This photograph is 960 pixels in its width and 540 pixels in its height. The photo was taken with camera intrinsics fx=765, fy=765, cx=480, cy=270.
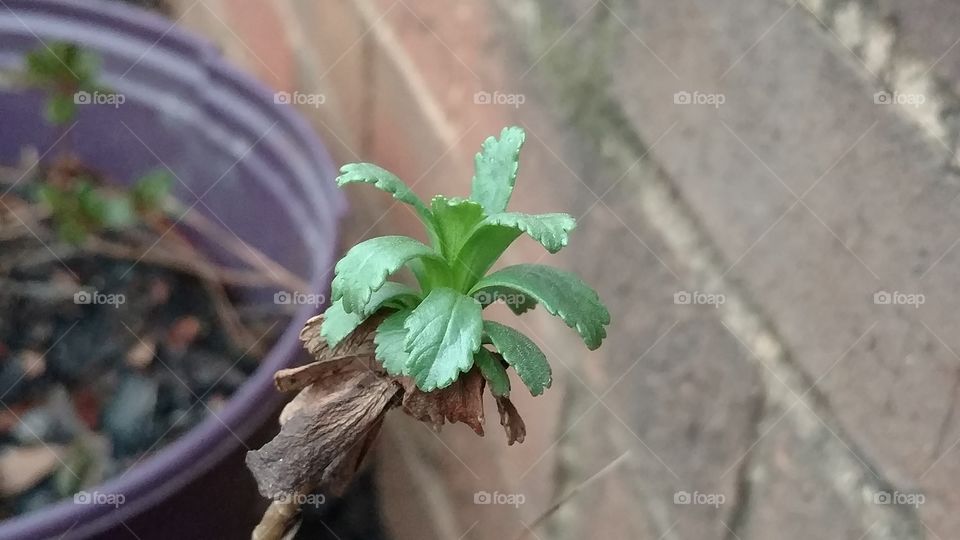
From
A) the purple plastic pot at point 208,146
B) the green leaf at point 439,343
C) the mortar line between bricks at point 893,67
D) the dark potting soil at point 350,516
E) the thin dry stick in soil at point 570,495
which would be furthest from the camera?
the dark potting soil at point 350,516

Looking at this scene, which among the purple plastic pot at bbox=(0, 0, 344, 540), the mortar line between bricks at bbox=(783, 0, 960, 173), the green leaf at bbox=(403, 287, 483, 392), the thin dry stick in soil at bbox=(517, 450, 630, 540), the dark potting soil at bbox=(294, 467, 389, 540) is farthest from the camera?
the dark potting soil at bbox=(294, 467, 389, 540)

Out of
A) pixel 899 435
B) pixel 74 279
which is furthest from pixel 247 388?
pixel 899 435

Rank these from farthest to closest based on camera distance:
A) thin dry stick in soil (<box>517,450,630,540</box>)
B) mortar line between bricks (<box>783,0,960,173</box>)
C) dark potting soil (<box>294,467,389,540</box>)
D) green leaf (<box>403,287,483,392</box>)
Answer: dark potting soil (<box>294,467,389,540</box>), thin dry stick in soil (<box>517,450,630,540</box>), mortar line between bricks (<box>783,0,960,173</box>), green leaf (<box>403,287,483,392</box>)

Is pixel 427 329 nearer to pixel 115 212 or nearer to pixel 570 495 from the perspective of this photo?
pixel 570 495

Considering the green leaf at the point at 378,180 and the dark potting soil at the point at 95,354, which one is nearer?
the green leaf at the point at 378,180

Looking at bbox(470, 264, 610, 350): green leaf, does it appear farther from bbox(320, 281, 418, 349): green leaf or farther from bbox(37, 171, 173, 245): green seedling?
bbox(37, 171, 173, 245): green seedling

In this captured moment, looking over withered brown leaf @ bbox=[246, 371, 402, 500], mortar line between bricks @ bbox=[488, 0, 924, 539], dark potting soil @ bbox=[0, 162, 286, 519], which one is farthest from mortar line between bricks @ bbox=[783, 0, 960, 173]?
dark potting soil @ bbox=[0, 162, 286, 519]

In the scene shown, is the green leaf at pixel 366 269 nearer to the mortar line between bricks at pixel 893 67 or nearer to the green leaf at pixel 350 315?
the green leaf at pixel 350 315

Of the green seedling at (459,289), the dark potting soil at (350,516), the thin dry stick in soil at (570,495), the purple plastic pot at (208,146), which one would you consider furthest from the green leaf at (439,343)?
the dark potting soil at (350,516)

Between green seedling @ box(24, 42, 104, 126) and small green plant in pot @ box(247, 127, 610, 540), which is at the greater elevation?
green seedling @ box(24, 42, 104, 126)
